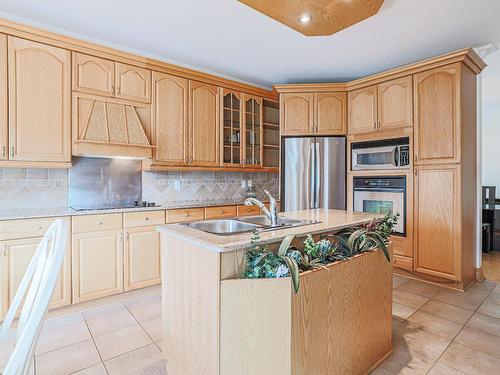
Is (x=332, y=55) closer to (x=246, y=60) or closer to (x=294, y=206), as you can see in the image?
(x=246, y=60)

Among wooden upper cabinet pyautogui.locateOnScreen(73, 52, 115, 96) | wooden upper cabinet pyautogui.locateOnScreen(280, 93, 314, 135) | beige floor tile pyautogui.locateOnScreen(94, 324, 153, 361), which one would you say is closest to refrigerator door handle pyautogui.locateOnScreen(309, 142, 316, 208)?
wooden upper cabinet pyautogui.locateOnScreen(280, 93, 314, 135)

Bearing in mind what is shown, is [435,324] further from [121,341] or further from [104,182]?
[104,182]

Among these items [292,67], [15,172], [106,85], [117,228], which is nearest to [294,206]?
[292,67]

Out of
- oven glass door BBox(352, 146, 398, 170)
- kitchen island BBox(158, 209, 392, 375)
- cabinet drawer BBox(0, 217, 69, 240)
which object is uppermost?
oven glass door BBox(352, 146, 398, 170)

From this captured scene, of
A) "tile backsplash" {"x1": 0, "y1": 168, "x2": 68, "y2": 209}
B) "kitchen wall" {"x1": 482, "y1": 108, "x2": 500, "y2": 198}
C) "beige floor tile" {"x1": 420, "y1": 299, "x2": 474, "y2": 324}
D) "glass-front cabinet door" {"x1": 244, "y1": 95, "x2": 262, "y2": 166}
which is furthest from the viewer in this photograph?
"kitchen wall" {"x1": 482, "y1": 108, "x2": 500, "y2": 198}

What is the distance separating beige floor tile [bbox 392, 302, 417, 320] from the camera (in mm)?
2550

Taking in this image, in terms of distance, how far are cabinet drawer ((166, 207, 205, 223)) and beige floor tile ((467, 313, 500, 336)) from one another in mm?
2701

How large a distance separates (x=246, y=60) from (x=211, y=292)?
3064 millimetres

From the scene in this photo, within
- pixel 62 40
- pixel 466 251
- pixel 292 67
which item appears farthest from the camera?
pixel 292 67

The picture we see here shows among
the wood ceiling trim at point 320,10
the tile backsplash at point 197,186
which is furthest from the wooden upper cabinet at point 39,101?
the wood ceiling trim at point 320,10

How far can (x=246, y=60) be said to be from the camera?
362cm

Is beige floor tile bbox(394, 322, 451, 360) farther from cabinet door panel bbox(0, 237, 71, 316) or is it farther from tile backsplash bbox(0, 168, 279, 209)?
cabinet door panel bbox(0, 237, 71, 316)

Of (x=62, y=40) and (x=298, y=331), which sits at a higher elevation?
(x=62, y=40)

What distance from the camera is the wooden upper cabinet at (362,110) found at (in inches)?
148
